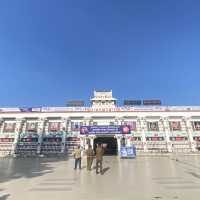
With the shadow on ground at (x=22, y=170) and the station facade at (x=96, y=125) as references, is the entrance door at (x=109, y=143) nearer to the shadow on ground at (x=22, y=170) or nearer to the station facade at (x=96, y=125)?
the station facade at (x=96, y=125)

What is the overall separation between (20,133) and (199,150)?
3850cm

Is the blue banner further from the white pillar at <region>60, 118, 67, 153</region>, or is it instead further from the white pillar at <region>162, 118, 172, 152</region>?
the white pillar at <region>60, 118, 67, 153</region>

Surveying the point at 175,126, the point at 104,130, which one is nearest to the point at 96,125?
the point at 104,130

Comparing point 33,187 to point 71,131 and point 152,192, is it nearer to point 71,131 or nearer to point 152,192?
point 152,192

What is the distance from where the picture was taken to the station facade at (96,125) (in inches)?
1610

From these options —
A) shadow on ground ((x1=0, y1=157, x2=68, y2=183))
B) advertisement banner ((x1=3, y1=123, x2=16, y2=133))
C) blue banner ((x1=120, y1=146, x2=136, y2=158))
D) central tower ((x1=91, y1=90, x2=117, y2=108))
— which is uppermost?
central tower ((x1=91, y1=90, x2=117, y2=108))

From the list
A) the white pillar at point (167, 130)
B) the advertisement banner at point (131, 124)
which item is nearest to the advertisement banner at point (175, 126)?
the white pillar at point (167, 130)

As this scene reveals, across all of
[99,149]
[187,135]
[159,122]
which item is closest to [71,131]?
[159,122]

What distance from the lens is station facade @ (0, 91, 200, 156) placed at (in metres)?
40.9

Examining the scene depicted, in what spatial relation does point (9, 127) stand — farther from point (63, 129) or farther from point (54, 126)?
point (63, 129)

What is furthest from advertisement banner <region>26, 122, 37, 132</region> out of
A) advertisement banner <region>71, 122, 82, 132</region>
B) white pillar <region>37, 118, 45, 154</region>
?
advertisement banner <region>71, 122, 82, 132</region>

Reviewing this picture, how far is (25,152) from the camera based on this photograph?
133ft

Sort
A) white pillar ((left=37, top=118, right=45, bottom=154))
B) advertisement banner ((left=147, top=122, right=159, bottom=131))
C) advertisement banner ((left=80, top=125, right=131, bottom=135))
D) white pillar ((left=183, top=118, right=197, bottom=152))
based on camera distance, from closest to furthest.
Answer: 1. advertisement banner ((left=80, top=125, right=131, bottom=135))
2. white pillar ((left=183, top=118, right=197, bottom=152))
3. white pillar ((left=37, top=118, right=45, bottom=154))
4. advertisement banner ((left=147, top=122, right=159, bottom=131))

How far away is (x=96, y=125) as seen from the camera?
1582 inches
